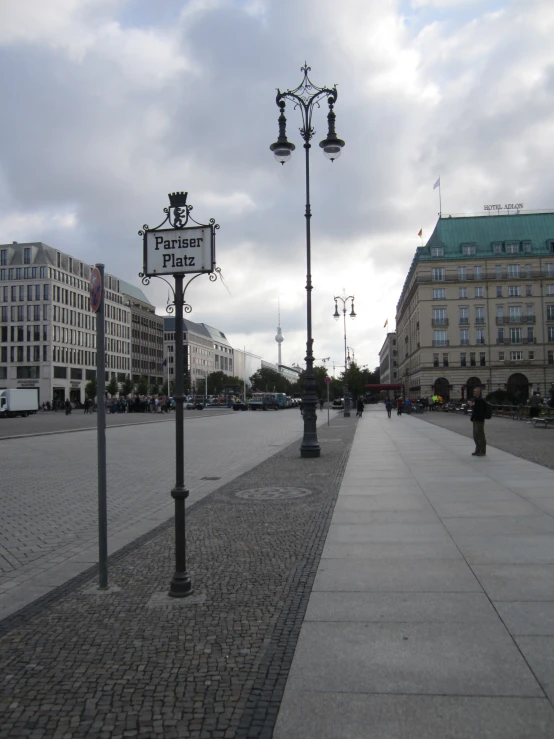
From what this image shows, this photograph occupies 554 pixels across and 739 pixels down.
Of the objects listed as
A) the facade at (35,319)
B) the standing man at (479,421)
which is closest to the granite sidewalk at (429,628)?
the standing man at (479,421)

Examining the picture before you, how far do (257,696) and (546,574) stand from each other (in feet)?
10.5

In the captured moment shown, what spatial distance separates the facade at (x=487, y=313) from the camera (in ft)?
295

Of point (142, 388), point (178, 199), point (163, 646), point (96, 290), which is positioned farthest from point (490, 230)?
point (163, 646)

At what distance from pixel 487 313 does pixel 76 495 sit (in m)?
87.4

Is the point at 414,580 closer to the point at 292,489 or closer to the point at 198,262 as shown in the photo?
the point at 198,262

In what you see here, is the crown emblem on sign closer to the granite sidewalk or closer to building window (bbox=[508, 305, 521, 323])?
the granite sidewalk

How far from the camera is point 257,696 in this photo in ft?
11.0

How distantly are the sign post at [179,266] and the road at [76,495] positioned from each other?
A: 127cm

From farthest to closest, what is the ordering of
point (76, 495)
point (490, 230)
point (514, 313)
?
point (490, 230)
point (514, 313)
point (76, 495)

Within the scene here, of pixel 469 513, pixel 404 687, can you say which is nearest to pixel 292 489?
pixel 469 513

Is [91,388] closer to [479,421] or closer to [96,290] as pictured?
[479,421]

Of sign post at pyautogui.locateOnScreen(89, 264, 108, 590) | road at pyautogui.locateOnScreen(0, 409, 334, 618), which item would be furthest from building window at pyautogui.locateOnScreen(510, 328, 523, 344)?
sign post at pyautogui.locateOnScreen(89, 264, 108, 590)

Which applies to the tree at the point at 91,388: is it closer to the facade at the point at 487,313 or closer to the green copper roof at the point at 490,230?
the facade at the point at 487,313

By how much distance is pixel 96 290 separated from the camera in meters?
5.06
